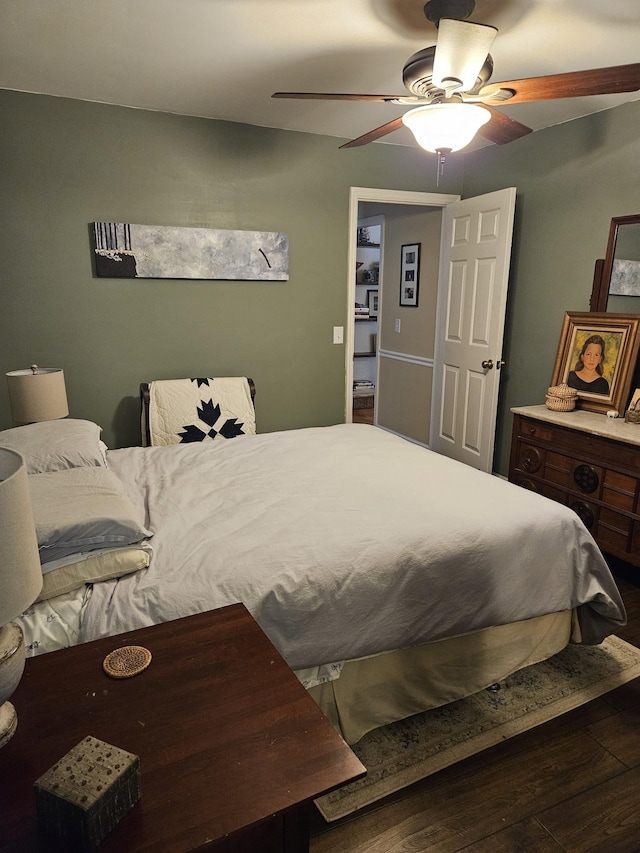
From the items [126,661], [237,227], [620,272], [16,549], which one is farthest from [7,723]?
[620,272]

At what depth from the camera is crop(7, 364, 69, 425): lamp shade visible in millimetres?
2703

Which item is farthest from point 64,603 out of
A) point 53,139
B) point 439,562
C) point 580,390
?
point 580,390

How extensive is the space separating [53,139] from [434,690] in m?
3.32

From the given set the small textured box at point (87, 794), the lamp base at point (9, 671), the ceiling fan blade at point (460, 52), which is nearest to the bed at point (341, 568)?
the lamp base at point (9, 671)

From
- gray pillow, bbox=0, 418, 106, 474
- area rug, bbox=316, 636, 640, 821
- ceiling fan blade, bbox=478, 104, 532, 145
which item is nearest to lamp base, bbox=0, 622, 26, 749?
area rug, bbox=316, 636, 640, 821

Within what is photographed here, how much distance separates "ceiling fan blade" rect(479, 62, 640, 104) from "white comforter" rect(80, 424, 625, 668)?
1.44 m

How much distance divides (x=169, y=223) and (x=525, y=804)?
3.34 m

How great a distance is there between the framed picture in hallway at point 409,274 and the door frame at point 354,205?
61cm

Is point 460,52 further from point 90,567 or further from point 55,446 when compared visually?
point 55,446

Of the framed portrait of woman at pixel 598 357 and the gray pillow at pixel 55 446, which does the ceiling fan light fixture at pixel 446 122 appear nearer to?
the framed portrait of woman at pixel 598 357

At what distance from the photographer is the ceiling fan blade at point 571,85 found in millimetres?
1662

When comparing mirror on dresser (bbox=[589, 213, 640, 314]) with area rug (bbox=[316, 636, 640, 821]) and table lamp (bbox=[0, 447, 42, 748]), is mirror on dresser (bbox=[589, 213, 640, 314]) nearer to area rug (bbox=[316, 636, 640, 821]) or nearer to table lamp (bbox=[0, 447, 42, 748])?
area rug (bbox=[316, 636, 640, 821])

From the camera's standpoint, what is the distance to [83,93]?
2.87 metres

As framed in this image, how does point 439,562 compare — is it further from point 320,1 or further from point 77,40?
point 77,40
